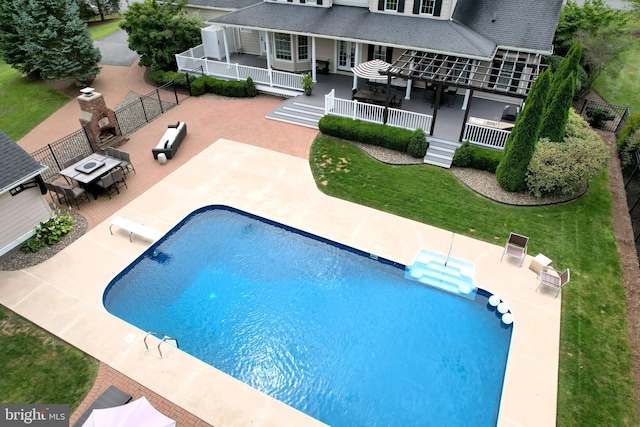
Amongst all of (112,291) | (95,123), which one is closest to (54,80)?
(95,123)

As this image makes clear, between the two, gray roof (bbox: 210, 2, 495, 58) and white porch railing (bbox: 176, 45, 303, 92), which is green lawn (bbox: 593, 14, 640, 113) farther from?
white porch railing (bbox: 176, 45, 303, 92)

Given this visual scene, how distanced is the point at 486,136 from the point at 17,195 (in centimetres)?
1867

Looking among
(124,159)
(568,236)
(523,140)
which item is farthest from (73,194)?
(568,236)

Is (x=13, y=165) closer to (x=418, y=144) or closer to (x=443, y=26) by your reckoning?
(x=418, y=144)

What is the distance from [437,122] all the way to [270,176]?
8814mm

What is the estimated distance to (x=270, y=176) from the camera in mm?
17750

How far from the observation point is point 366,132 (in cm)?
1939

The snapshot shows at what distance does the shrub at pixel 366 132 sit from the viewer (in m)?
19.0

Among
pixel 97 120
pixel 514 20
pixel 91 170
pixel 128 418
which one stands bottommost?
pixel 91 170

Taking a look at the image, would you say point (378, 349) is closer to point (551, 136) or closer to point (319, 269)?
point (319, 269)

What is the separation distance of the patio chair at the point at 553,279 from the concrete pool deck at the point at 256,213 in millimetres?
Answer: 350

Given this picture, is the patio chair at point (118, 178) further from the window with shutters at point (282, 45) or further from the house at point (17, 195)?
the window with shutters at point (282, 45)

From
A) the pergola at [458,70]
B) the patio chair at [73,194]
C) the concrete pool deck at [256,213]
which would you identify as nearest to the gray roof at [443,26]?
the pergola at [458,70]

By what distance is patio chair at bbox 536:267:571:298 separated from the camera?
1234 cm
